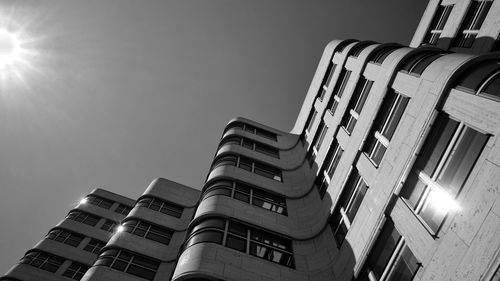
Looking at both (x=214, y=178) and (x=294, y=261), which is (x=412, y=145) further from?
(x=214, y=178)

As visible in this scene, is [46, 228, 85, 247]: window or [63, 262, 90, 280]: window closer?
[63, 262, 90, 280]: window

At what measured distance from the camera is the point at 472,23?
17.1 m

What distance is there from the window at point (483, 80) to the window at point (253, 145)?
1659 centimetres

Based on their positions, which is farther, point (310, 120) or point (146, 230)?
point (310, 120)

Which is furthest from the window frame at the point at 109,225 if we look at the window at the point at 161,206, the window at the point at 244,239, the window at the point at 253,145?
the window at the point at 244,239

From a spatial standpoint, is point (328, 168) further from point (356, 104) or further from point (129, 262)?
point (129, 262)

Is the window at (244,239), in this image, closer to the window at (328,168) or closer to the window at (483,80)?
the window at (328,168)

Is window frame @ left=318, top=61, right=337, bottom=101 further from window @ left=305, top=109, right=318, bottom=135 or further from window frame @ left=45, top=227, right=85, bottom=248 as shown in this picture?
window frame @ left=45, top=227, right=85, bottom=248

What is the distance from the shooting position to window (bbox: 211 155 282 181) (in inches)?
875

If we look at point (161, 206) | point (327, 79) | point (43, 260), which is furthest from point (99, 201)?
point (327, 79)

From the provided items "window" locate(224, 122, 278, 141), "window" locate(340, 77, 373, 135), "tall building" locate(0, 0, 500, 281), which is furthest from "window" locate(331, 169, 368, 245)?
"window" locate(224, 122, 278, 141)

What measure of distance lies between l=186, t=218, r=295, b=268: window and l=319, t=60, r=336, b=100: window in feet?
46.1

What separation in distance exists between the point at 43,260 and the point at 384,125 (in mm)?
28588

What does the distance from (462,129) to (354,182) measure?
20.8 ft
